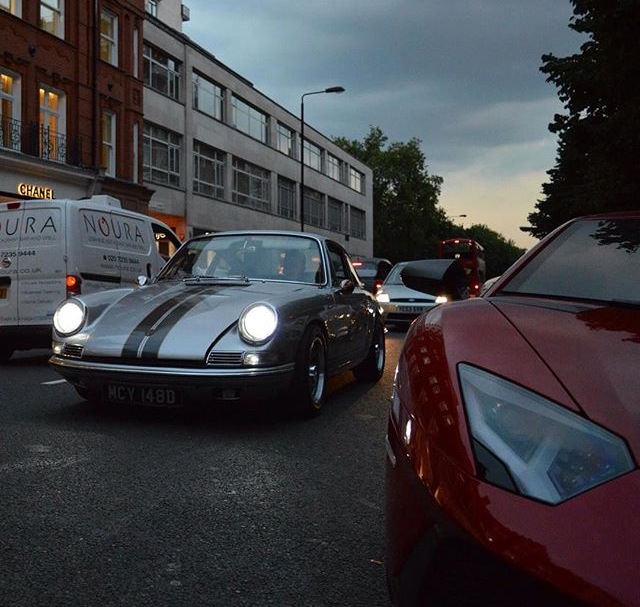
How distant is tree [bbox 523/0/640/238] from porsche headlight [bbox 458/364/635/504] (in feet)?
43.8

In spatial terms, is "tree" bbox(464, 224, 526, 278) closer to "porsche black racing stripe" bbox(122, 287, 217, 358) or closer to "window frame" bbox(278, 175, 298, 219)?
"window frame" bbox(278, 175, 298, 219)

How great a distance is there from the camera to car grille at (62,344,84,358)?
196 inches

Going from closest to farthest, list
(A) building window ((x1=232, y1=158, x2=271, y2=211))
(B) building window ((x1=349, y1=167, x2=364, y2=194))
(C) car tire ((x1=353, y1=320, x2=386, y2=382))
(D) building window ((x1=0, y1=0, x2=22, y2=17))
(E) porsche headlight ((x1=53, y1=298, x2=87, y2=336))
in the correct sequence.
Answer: (E) porsche headlight ((x1=53, y1=298, x2=87, y2=336)) < (C) car tire ((x1=353, y1=320, x2=386, y2=382)) < (D) building window ((x1=0, y1=0, x2=22, y2=17)) < (A) building window ((x1=232, y1=158, x2=271, y2=211)) < (B) building window ((x1=349, y1=167, x2=364, y2=194))

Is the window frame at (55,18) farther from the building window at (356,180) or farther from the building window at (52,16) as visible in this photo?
the building window at (356,180)

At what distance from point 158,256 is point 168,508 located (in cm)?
787

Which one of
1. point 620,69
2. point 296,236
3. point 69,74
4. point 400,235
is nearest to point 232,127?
point 69,74

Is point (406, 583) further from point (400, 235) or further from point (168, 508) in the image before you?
point (400, 235)

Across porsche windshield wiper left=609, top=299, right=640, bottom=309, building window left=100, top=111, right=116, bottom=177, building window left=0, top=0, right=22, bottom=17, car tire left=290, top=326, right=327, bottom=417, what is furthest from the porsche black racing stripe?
building window left=100, top=111, right=116, bottom=177

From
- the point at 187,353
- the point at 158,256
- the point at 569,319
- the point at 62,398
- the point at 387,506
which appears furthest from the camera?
the point at 158,256

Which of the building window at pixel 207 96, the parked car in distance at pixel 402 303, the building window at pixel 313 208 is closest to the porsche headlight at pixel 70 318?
the parked car in distance at pixel 402 303

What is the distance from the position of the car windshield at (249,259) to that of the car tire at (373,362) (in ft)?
4.89

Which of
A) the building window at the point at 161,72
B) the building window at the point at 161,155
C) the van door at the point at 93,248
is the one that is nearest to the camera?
the van door at the point at 93,248

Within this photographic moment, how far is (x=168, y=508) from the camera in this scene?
A: 3217mm

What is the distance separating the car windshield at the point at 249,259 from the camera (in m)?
6.14
